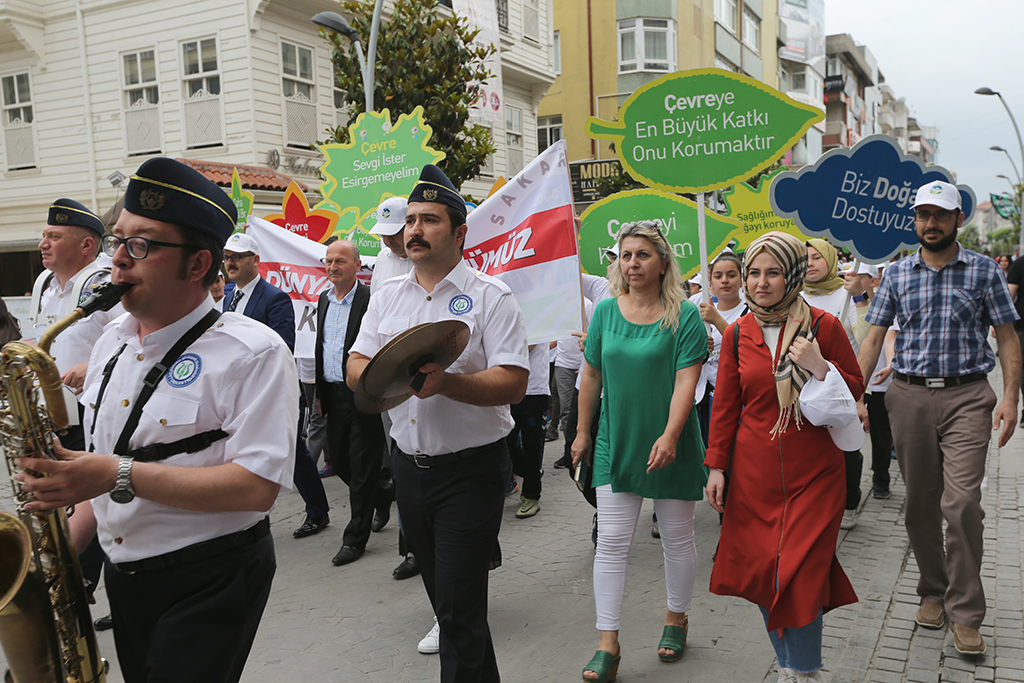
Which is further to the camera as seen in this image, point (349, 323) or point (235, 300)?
point (235, 300)

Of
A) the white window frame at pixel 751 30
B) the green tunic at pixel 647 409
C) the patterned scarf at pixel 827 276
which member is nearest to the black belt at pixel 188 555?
the green tunic at pixel 647 409

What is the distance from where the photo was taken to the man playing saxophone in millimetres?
2072

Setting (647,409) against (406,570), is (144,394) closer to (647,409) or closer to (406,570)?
(647,409)

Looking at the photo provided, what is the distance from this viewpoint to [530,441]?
21.5 ft

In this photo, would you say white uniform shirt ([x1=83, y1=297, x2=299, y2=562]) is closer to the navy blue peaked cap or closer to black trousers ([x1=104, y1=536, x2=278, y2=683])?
black trousers ([x1=104, y1=536, x2=278, y2=683])

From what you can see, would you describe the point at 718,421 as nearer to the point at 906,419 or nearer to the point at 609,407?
the point at 609,407

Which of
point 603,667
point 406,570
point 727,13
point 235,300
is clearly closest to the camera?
point 603,667

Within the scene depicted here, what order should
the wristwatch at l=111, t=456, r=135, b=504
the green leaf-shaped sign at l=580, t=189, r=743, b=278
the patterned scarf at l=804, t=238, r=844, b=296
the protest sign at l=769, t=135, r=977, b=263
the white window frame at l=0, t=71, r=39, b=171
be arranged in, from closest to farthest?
the wristwatch at l=111, t=456, r=135, b=504
the protest sign at l=769, t=135, r=977, b=263
the patterned scarf at l=804, t=238, r=844, b=296
the green leaf-shaped sign at l=580, t=189, r=743, b=278
the white window frame at l=0, t=71, r=39, b=171

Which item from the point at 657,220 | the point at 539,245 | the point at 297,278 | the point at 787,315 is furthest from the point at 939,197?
the point at 297,278

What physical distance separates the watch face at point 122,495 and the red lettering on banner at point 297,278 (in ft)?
17.9

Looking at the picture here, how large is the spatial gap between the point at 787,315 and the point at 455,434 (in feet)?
4.95

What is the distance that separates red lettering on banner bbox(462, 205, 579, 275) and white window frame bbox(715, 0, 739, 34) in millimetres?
34523

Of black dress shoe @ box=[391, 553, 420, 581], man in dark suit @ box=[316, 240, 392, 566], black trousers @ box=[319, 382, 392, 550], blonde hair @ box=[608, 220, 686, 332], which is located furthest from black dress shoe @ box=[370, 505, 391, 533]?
blonde hair @ box=[608, 220, 686, 332]

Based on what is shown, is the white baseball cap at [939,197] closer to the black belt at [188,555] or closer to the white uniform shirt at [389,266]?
the white uniform shirt at [389,266]
